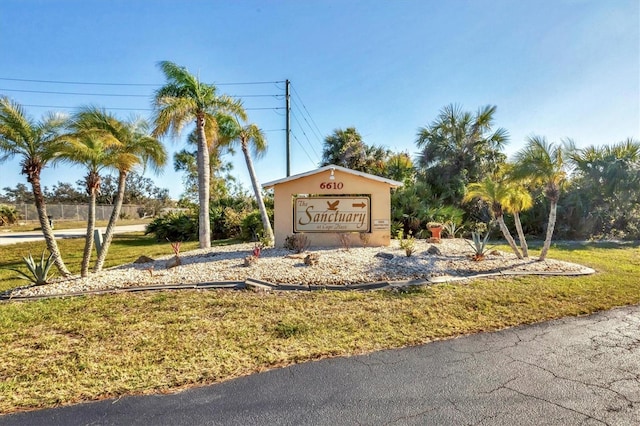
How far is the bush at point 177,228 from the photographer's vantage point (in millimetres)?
15719

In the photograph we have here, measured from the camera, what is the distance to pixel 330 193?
402 inches

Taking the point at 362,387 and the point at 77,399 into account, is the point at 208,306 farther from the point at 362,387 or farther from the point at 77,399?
the point at 362,387

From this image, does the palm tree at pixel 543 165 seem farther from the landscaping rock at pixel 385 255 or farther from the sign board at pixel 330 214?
the sign board at pixel 330 214

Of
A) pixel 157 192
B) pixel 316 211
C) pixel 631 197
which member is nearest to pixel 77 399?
pixel 316 211

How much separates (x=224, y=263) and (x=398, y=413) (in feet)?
18.9

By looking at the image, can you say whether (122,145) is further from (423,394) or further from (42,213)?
(423,394)

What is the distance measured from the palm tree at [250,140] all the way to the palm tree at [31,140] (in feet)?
20.3

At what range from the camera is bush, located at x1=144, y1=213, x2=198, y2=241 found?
15719 millimetres

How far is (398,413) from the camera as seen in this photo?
2396mm

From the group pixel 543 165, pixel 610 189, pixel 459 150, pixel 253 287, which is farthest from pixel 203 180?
pixel 610 189

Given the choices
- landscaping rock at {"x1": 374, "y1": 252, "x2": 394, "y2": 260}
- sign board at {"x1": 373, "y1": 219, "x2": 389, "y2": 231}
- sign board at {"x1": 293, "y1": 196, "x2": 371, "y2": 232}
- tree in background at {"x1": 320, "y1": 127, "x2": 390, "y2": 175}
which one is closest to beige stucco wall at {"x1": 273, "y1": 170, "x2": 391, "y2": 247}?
sign board at {"x1": 373, "y1": 219, "x2": 389, "y2": 231}

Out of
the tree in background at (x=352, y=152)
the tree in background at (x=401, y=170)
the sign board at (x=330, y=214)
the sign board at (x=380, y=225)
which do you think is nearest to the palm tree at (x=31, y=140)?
the sign board at (x=330, y=214)

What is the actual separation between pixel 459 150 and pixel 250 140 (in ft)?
32.0

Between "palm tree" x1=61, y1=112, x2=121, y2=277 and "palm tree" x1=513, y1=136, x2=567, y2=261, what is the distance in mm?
8573
